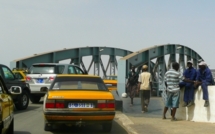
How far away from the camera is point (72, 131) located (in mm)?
9398

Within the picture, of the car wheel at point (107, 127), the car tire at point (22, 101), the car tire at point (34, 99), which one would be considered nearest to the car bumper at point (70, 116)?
the car wheel at point (107, 127)

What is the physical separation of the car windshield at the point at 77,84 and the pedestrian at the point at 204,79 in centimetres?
276

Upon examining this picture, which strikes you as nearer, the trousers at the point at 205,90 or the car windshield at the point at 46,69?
the trousers at the point at 205,90

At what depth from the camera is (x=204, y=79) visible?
1057cm

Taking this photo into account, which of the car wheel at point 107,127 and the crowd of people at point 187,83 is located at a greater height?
the crowd of people at point 187,83

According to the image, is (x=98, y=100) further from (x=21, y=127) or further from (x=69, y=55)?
(x=69, y=55)

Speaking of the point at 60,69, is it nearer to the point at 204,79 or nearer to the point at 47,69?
the point at 47,69

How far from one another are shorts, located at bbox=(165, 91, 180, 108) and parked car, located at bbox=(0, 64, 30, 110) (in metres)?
5.74

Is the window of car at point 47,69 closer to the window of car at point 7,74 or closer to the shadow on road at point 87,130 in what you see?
the window of car at point 7,74

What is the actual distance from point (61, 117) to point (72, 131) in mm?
1187

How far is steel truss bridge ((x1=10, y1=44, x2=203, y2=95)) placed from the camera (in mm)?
23973

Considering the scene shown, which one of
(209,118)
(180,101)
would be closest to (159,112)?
(180,101)

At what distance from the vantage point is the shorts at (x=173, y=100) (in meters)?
10.9

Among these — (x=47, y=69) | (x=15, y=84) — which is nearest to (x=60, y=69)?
(x=47, y=69)
